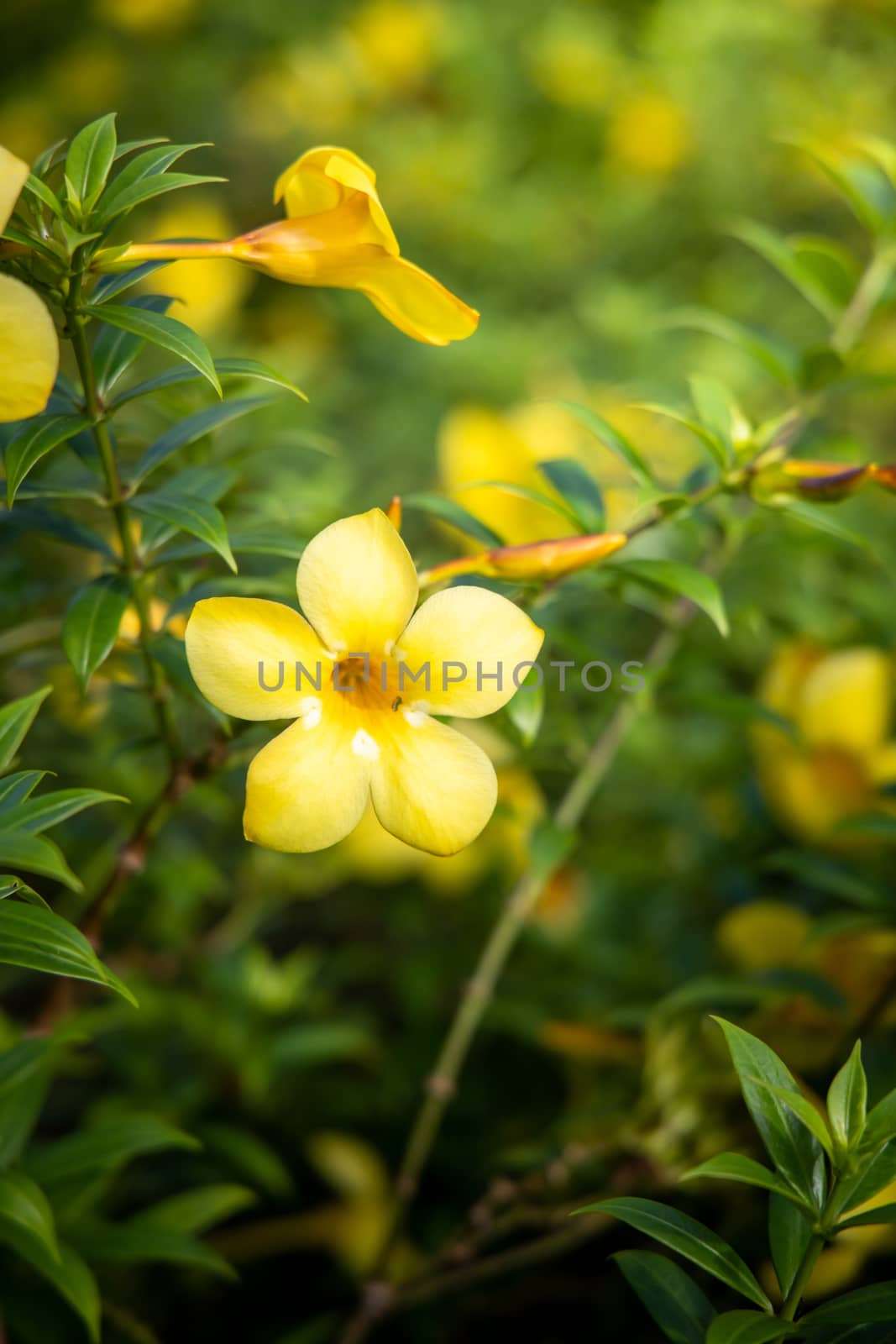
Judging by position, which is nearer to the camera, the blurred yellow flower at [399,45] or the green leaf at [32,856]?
the green leaf at [32,856]

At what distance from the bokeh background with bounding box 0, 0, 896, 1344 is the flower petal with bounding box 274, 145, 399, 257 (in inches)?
3.8

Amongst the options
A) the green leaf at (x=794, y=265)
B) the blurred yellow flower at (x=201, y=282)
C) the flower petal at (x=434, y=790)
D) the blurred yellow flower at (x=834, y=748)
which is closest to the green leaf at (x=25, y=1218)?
the flower petal at (x=434, y=790)

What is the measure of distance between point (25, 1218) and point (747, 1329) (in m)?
0.40

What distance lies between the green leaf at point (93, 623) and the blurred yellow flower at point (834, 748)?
0.68 metres

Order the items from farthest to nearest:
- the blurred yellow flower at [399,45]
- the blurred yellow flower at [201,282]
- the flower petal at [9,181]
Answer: the blurred yellow flower at [399,45] → the blurred yellow flower at [201,282] → the flower petal at [9,181]

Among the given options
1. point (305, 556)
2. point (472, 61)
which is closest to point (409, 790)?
point (305, 556)

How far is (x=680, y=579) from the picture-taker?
0.64m

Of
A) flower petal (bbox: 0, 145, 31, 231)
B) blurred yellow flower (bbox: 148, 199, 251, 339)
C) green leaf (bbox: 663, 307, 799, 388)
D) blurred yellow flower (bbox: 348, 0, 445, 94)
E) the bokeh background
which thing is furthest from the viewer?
blurred yellow flower (bbox: 348, 0, 445, 94)

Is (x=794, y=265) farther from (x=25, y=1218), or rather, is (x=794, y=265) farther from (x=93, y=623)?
(x=25, y=1218)

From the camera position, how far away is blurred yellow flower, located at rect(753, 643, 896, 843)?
998mm

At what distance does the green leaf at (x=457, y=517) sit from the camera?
69 centimetres

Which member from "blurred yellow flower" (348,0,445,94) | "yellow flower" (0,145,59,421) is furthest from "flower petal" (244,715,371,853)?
"blurred yellow flower" (348,0,445,94)

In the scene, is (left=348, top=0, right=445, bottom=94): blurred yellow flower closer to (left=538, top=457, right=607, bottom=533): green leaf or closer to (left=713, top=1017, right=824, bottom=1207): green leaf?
(left=538, top=457, right=607, bottom=533): green leaf

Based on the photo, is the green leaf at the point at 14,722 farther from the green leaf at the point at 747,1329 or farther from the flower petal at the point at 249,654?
the green leaf at the point at 747,1329
